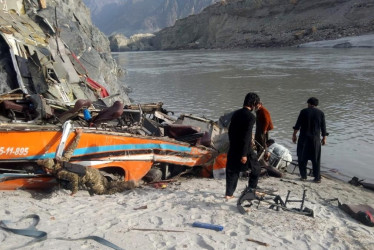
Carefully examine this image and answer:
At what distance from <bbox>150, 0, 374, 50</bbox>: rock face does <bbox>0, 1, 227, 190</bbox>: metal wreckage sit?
2021 inches

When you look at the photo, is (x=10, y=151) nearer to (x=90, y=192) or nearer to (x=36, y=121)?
(x=36, y=121)

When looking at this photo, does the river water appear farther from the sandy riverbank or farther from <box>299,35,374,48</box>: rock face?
<box>299,35,374,48</box>: rock face

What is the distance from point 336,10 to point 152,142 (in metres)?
64.0

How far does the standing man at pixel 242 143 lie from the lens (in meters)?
4.91

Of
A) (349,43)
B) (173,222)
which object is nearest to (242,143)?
(173,222)

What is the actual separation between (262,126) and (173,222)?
9.84ft

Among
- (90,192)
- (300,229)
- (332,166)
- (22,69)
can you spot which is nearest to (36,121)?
(90,192)

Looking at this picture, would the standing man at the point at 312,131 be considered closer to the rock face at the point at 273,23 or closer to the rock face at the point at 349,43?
the rock face at the point at 349,43

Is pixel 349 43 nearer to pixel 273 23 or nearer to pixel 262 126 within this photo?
pixel 273 23

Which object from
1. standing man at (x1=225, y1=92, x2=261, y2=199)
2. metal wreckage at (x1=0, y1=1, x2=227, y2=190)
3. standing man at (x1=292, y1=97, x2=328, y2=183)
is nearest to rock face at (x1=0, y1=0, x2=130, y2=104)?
metal wreckage at (x1=0, y1=1, x2=227, y2=190)

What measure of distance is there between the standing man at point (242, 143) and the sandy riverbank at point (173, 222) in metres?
0.37

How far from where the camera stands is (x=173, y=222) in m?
4.38

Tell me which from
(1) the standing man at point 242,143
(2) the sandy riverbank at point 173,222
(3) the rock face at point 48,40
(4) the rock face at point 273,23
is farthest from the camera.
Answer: (4) the rock face at point 273,23

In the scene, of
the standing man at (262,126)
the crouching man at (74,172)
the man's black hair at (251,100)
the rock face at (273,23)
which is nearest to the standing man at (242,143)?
the man's black hair at (251,100)
